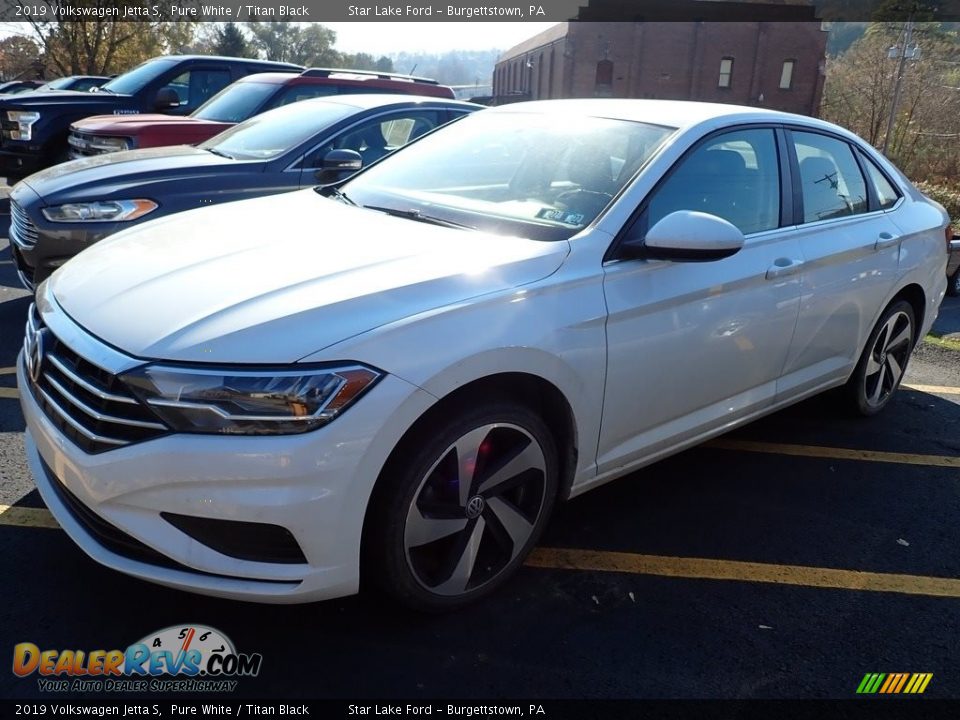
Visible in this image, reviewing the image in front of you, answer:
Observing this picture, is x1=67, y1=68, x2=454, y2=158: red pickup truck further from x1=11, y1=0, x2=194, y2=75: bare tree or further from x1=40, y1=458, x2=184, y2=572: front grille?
x1=11, y1=0, x2=194, y2=75: bare tree

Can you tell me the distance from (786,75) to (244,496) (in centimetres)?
6066

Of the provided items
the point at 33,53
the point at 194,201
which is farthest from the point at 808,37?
the point at 194,201

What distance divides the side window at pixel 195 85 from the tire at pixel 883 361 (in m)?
8.46

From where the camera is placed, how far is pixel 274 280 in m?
2.37

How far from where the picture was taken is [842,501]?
11.8ft

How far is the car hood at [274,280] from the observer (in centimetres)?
211

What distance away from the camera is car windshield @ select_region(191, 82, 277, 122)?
24.8ft

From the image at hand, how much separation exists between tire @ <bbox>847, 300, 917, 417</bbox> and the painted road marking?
158 cm

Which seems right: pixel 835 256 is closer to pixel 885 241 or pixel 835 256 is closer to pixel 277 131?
pixel 885 241

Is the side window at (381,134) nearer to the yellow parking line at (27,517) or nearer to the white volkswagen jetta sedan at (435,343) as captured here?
the white volkswagen jetta sedan at (435,343)

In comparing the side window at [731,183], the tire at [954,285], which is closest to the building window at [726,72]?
the tire at [954,285]

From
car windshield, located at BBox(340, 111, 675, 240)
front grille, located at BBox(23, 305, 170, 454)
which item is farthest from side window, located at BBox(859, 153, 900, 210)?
front grille, located at BBox(23, 305, 170, 454)

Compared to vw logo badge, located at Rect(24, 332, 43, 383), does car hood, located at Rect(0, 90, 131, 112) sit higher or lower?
higher

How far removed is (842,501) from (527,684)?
2.07 m
